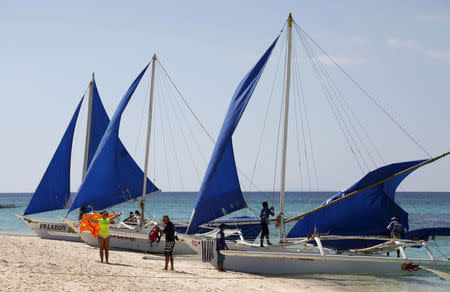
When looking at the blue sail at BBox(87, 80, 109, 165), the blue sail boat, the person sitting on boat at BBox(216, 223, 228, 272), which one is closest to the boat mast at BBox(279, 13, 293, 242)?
the person sitting on boat at BBox(216, 223, 228, 272)

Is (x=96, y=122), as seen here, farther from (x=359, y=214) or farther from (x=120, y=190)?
(x=359, y=214)

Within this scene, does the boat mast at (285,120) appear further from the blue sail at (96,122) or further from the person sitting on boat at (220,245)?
the blue sail at (96,122)

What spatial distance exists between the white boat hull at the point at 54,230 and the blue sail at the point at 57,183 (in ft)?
2.12

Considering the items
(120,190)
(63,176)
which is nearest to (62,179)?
(63,176)

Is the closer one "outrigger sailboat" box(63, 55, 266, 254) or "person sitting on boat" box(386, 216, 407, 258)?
"person sitting on boat" box(386, 216, 407, 258)

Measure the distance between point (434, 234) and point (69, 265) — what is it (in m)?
12.6

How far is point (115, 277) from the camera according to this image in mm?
16391

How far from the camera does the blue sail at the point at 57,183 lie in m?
29.8

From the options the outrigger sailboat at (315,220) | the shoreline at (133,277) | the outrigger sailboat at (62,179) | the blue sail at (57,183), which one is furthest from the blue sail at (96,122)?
the outrigger sailboat at (315,220)

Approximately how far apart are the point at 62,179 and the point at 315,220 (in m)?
15.2

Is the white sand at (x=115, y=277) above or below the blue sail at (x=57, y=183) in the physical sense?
below

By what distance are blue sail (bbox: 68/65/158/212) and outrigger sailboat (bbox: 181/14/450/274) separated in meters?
7.96

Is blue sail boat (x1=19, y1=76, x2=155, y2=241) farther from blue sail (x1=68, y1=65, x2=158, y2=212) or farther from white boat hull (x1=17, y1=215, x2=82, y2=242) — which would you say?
blue sail (x1=68, y1=65, x2=158, y2=212)

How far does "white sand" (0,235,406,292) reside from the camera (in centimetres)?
1444
